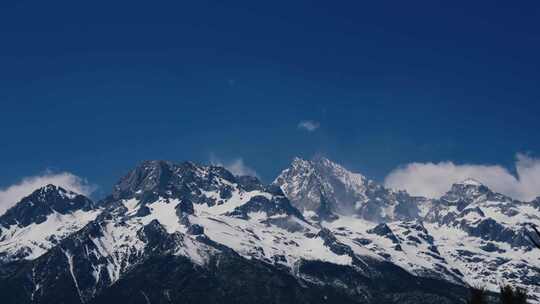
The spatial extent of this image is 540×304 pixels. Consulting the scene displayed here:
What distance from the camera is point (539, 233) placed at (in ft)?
154

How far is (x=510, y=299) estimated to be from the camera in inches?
2667

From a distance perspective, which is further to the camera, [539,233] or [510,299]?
[510,299]

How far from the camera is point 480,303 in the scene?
2621 inches

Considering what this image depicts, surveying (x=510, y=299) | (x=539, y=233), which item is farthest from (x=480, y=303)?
(x=539, y=233)

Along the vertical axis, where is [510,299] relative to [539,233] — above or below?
above

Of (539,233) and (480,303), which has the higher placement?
(480,303)

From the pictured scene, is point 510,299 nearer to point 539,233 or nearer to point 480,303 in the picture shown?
point 480,303

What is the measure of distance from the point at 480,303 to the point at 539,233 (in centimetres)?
2097

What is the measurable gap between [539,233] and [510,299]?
22385mm

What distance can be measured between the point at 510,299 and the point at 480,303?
2859 mm

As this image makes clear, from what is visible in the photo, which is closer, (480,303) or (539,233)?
(539,233)
